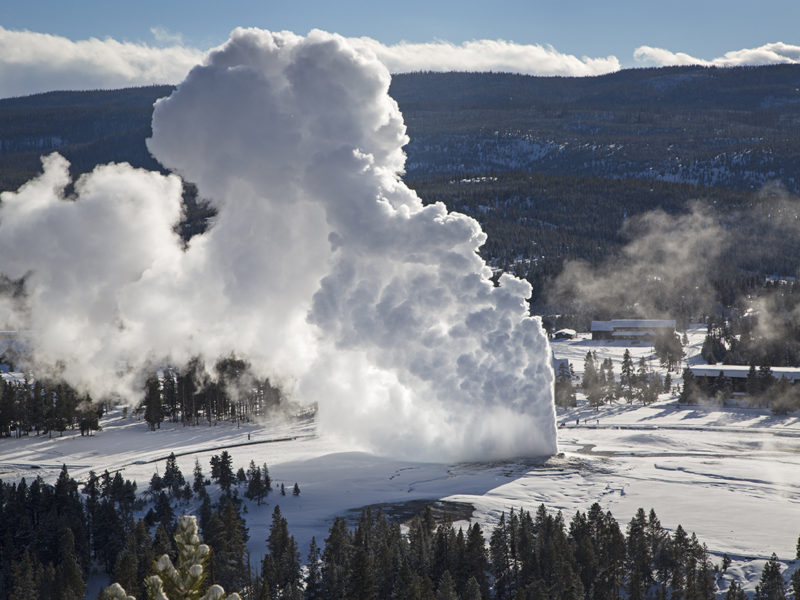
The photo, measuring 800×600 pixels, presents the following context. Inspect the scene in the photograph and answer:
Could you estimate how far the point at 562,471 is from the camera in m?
78.0

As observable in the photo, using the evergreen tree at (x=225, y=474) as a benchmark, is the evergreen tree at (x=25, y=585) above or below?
below

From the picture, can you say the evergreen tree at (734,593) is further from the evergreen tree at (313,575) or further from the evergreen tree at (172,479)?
the evergreen tree at (172,479)

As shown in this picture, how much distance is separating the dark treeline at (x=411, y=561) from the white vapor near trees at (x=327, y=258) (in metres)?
23.6

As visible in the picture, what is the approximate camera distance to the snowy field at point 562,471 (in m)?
63.3

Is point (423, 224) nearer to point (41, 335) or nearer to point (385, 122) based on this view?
point (385, 122)

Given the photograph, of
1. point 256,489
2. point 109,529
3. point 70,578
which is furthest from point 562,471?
point 70,578

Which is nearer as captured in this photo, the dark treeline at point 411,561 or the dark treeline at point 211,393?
the dark treeline at point 411,561

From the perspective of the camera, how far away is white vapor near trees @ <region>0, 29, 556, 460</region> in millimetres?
81875

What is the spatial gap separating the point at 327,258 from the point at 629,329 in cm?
11782

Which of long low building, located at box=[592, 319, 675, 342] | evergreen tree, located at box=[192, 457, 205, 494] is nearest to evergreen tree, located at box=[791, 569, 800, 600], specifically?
evergreen tree, located at box=[192, 457, 205, 494]

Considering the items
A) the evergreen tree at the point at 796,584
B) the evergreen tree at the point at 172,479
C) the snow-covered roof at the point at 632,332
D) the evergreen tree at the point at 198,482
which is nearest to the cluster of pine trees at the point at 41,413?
the evergreen tree at the point at 198,482

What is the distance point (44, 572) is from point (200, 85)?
4691cm

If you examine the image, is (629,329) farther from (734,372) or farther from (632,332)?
(734,372)

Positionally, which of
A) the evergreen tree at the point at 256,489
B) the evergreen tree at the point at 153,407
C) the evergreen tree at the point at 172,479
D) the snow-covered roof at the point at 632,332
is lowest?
the evergreen tree at the point at 256,489
